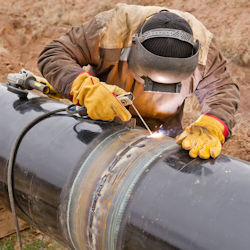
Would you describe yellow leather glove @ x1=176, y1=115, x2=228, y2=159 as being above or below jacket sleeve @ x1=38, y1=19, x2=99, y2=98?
below

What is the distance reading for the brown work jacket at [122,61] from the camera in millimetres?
2377

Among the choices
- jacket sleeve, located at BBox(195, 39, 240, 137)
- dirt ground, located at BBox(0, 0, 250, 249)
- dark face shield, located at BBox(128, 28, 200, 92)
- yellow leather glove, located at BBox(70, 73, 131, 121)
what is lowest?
dirt ground, located at BBox(0, 0, 250, 249)

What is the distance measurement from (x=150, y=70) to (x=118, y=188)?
85 cm

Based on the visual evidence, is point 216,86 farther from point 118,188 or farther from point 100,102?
point 118,188

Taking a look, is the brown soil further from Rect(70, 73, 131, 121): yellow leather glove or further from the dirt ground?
Rect(70, 73, 131, 121): yellow leather glove

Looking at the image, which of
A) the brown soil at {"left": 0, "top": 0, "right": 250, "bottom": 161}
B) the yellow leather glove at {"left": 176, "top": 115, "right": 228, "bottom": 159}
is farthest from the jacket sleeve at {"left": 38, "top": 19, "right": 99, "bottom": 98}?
the brown soil at {"left": 0, "top": 0, "right": 250, "bottom": 161}

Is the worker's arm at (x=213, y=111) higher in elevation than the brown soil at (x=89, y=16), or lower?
higher

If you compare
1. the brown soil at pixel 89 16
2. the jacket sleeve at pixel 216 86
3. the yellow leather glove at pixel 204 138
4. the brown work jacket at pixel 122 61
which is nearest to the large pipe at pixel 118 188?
the yellow leather glove at pixel 204 138

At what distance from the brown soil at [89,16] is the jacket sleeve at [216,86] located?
2.48m

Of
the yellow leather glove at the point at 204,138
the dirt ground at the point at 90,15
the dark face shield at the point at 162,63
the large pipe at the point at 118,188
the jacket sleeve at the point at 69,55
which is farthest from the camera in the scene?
the dirt ground at the point at 90,15

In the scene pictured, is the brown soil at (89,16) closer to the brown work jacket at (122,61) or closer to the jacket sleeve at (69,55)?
the brown work jacket at (122,61)

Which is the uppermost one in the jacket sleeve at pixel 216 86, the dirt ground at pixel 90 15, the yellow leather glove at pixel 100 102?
the yellow leather glove at pixel 100 102

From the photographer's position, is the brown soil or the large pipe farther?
the brown soil

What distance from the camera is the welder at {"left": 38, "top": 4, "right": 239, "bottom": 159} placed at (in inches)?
75.2
